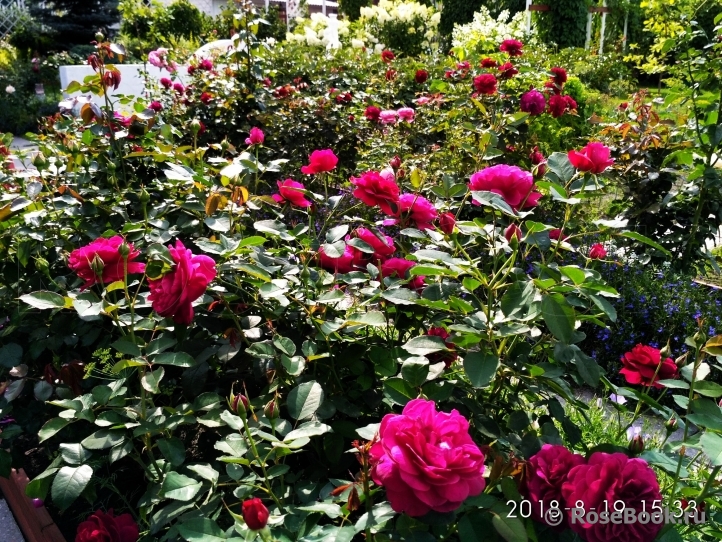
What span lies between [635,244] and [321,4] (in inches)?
822

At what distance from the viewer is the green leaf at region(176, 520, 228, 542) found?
0.81 meters

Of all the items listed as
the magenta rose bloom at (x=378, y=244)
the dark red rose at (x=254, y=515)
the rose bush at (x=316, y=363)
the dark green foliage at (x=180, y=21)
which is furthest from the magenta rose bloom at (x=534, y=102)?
the dark green foliage at (x=180, y=21)

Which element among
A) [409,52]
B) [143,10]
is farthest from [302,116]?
[143,10]

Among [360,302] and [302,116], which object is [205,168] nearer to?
[360,302]

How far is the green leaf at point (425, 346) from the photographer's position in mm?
1035

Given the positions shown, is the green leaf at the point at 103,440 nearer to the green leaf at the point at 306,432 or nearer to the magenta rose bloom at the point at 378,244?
the green leaf at the point at 306,432

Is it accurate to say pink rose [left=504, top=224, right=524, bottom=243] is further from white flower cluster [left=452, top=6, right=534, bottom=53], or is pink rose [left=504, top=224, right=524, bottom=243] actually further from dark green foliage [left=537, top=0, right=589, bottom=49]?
dark green foliage [left=537, top=0, right=589, bottom=49]

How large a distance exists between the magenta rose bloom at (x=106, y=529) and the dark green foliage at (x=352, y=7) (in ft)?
50.5

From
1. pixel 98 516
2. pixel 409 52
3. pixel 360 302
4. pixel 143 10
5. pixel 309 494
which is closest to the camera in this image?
pixel 309 494

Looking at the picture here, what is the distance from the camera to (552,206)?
11.1 ft

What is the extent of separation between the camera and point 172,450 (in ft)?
3.46

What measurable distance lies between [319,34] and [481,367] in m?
7.04

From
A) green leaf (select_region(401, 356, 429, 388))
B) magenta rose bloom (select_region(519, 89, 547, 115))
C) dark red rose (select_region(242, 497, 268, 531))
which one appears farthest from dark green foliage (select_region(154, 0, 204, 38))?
dark red rose (select_region(242, 497, 268, 531))

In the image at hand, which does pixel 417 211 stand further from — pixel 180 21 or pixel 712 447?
pixel 180 21
